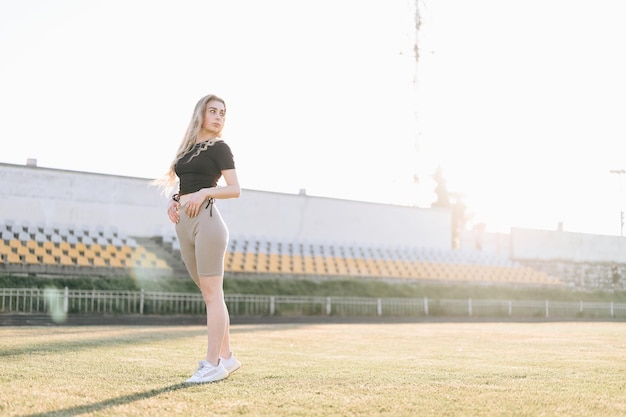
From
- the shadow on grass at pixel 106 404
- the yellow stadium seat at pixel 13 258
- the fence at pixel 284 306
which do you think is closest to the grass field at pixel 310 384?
the shadow on grass at pixel 106 404

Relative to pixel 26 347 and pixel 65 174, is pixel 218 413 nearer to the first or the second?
pixel 26 347

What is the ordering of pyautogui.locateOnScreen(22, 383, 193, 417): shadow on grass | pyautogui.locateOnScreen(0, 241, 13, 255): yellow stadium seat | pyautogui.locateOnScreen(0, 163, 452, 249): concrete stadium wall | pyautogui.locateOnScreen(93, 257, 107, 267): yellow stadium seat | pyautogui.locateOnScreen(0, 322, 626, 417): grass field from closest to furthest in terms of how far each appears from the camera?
pyautogui.locateOnScreen(22, 383, 193, 417): shadow on grass
pyautogui.locateOnScreen(0, 322, 626, 417): grass field
pyautogui.locateOnScreen(0, 241, 13, 255): yellow stadium seat
pyautogui.locateOnScreen(93, 257, 107, 267): yellow stadium seat
pyautogui.locateOnScreen(0, 163, 452, 249): concrete stadium wall

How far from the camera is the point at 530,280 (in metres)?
32.6

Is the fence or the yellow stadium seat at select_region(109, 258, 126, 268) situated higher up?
the yellow stadium seat at select_region(109, 258, 126, 268)

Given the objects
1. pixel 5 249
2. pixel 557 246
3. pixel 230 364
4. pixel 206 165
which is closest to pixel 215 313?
pixel 230 364

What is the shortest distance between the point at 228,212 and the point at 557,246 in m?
18.8

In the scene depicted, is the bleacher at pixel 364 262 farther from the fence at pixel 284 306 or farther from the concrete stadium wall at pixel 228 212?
the fence at pixel 284 306

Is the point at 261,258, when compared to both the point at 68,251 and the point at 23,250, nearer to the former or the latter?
the point at 68,251

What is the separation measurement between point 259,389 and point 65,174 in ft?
A: 76.8

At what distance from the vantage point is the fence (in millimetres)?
18188

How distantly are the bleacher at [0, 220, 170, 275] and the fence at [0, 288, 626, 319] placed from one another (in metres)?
2.15

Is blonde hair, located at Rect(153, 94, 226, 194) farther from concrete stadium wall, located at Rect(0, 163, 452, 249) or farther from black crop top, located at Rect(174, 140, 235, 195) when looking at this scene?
concrete stadium wall, located at Rect(0, 163, 452, 249)

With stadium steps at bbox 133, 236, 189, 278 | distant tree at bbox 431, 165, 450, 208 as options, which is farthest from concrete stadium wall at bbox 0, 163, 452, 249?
distant tree at bbox 431, 165, 450, 208

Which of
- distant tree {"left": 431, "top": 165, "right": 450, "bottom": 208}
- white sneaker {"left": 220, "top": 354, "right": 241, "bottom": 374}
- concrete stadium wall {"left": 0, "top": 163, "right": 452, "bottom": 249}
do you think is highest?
distant tree {"left": 431, "top": 165, "right": 450, "bottom": 208}
